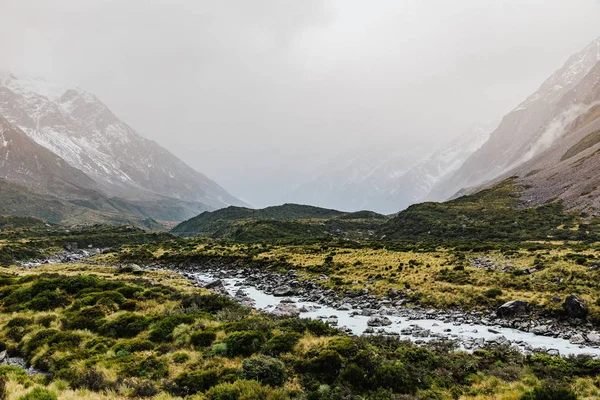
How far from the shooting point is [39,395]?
11664 mm

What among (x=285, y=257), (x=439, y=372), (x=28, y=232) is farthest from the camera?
(x=28, y=232)

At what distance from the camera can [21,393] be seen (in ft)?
39.3

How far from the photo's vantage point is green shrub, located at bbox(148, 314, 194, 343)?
65.4 feet

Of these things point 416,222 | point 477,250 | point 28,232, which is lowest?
point 28,232

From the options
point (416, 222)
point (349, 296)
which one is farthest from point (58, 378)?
point (416, 222)

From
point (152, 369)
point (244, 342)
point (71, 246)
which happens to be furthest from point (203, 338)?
point (71, 246)

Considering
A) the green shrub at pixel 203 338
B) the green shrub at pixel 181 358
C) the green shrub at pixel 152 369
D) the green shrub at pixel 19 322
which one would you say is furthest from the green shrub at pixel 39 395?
the green shrub at pixel 19 322

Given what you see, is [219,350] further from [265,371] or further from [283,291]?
[283,291]

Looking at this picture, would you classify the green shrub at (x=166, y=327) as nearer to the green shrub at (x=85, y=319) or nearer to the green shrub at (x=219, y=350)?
the green shrub at (x=219, y=350)

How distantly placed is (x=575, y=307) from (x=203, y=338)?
2588cm

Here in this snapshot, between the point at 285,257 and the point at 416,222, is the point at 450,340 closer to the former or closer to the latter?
the point at 285,257

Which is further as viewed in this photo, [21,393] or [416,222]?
[416,222]

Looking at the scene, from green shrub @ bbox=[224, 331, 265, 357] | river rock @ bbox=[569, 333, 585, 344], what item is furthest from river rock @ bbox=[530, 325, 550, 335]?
green shrub @ bbox=[224, 331, 265, 357]

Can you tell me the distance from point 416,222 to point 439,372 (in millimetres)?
101519
